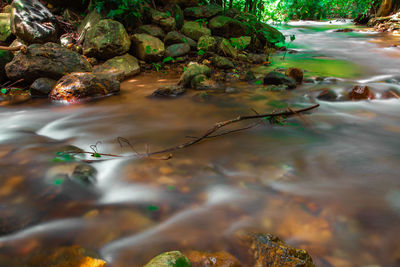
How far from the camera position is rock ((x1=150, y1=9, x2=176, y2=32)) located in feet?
22.6

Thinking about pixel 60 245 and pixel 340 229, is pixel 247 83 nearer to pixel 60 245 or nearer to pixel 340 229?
pixel 340 229

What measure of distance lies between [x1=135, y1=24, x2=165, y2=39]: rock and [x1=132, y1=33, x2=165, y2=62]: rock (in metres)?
0.40

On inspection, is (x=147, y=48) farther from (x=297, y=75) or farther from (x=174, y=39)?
(x=297, y=75)

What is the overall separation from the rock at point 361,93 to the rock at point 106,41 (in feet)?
15.6

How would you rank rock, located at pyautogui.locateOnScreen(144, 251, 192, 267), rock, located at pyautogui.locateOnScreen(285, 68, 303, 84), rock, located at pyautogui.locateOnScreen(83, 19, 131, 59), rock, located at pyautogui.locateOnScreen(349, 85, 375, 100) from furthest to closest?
rock, located at pyautogui.locateOnScreen(83, 19, 131, 59) < rock, located at pyautogui.locateOnScreen(285, 68, 303, 84) < rock, located at pyautogui.locateOnScreen(349, 85, 375, 100) < rock, located at pyautogui.locateOnScreen(144, 251, 192, 267)

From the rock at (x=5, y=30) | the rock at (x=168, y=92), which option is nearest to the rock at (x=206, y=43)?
the rock at (x=168, y=92)

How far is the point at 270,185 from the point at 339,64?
611 centimetres

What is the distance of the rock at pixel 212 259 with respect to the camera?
1291mm

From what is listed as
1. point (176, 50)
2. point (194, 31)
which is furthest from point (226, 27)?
point (176, 50)

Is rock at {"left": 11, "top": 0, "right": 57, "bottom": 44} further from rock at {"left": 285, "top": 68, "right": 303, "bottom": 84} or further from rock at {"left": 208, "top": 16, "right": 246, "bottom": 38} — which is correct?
rock at {"left": 285, "top": 68, "right": 303, "bottom": 84}

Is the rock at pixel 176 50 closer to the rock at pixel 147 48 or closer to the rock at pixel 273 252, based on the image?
the rock at pixel 147 48

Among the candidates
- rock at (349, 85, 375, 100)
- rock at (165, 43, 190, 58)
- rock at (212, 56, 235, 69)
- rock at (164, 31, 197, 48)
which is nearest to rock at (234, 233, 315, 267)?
rock at (349, 85, 375, 100)

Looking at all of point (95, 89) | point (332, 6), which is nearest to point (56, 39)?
point (95, 89)

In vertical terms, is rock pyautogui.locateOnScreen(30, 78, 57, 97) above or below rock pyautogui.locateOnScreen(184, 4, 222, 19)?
below
